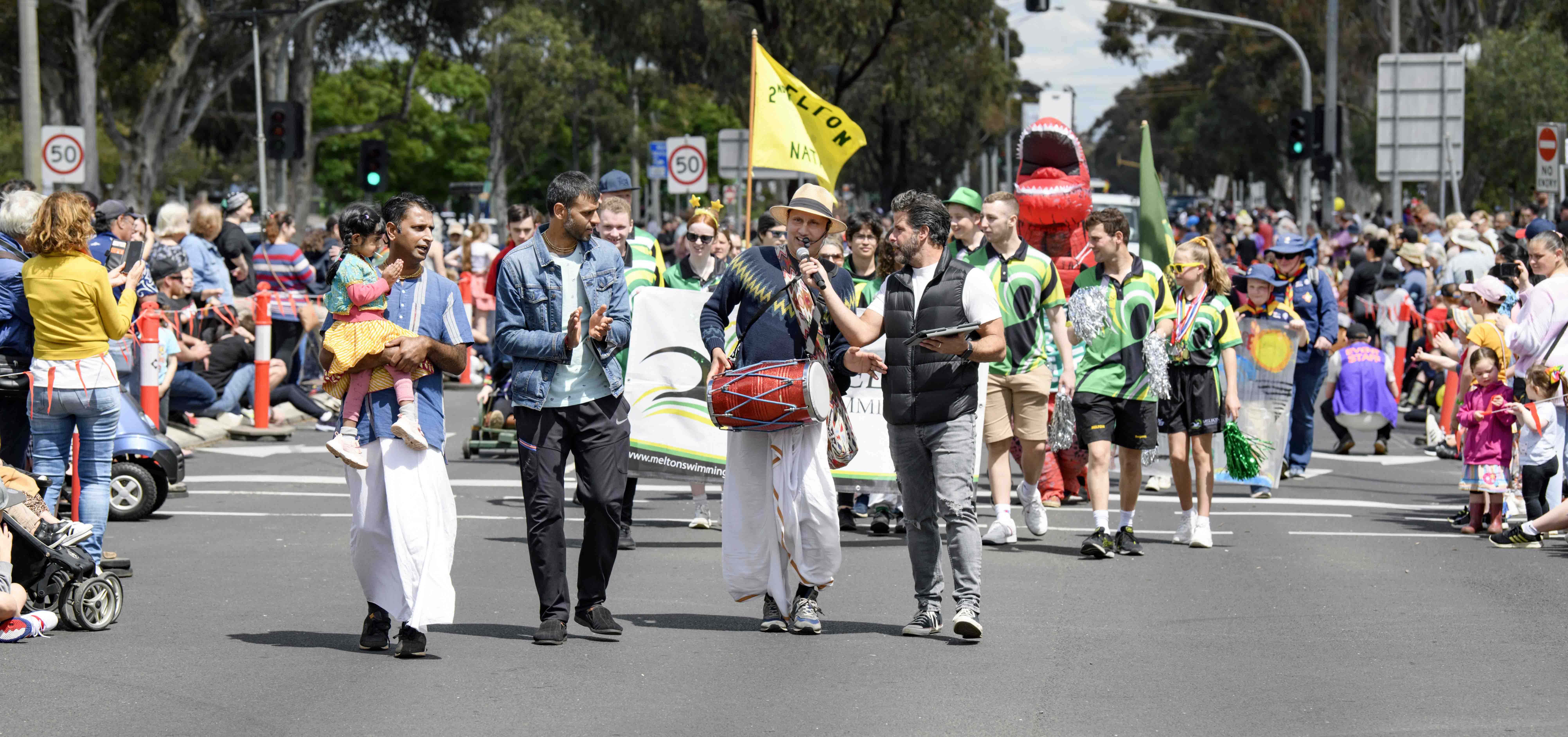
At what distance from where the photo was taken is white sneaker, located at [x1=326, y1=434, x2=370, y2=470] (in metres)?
7.21

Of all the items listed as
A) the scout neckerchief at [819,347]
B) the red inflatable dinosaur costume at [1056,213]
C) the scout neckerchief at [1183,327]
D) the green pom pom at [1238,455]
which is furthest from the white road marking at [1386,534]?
the scout neckerchief at [819,347]

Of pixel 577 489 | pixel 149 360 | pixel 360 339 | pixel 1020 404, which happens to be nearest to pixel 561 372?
pixel 577 489

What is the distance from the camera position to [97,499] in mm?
8617

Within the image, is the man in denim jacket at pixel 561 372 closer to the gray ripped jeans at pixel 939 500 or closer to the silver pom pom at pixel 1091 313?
the gray ripped jeans at pixel 939 500

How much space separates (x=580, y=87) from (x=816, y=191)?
58.6 meters

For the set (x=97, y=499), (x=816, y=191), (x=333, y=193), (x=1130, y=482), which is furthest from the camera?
(x=333, y=193)

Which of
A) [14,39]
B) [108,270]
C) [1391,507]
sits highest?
[14,39]

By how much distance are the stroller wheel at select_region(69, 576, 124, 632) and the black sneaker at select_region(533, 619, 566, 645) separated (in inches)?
75.2

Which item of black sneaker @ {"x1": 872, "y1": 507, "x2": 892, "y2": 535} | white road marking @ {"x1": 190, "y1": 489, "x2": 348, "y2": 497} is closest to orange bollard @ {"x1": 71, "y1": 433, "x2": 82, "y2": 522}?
white road marking @ {"x1": 190, "y1": 489, "x2": 348, "y2": 497}

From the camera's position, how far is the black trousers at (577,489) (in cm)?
767

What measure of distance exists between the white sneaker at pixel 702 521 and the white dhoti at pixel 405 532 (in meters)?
4.16

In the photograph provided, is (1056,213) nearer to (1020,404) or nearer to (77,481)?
(1020,404)

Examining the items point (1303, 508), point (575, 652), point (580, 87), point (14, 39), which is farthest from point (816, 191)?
point (580, 87)

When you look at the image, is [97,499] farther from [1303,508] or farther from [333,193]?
[333,193]
